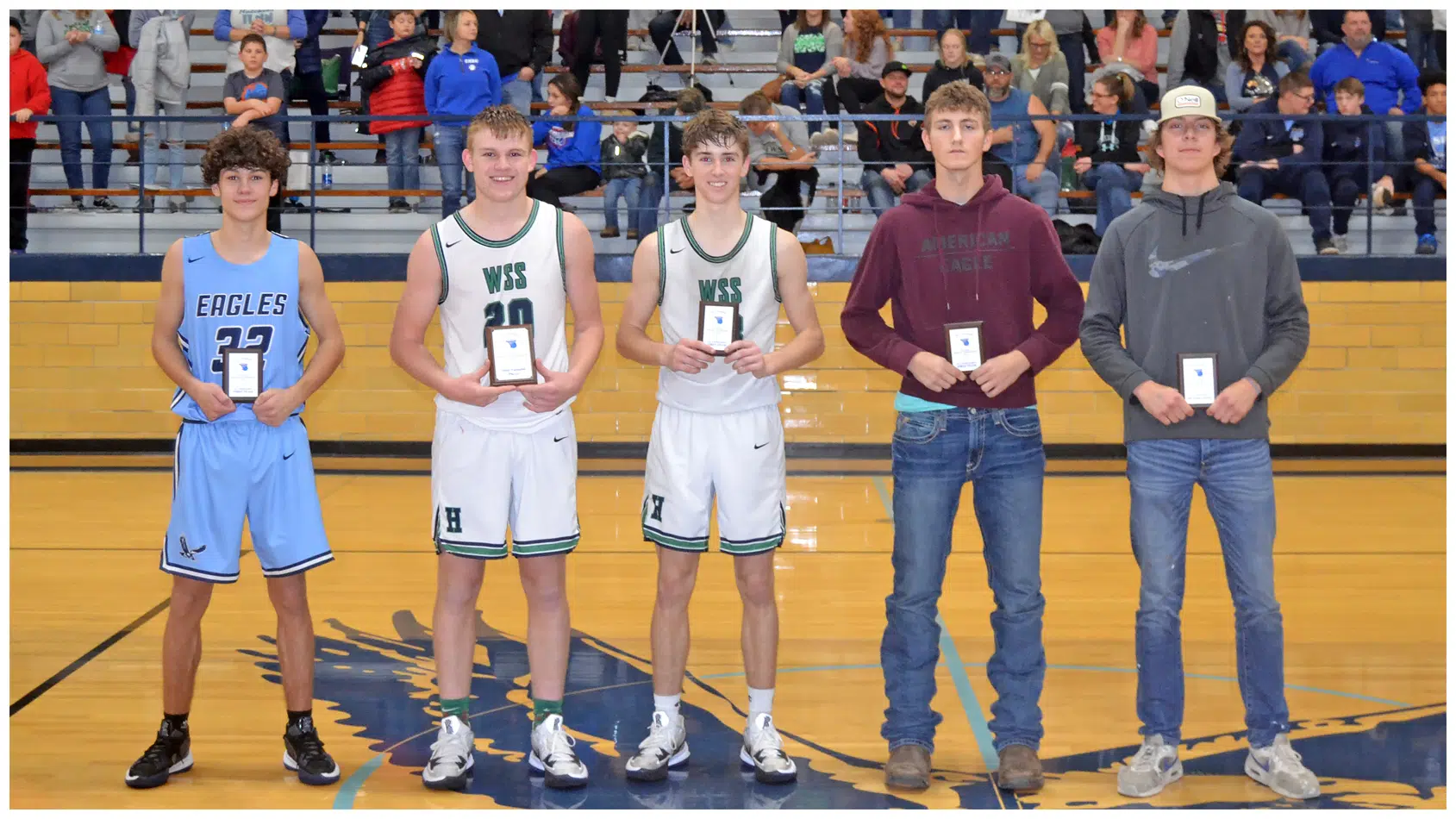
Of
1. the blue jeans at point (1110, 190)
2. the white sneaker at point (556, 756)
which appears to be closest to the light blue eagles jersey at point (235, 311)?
the white sneaker at point (556, 756)

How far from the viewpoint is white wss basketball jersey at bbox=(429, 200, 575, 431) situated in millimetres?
3861

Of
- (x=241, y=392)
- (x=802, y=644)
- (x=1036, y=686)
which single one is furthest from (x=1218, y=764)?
(x=241, y=392)

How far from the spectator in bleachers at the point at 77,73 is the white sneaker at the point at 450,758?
8703mm

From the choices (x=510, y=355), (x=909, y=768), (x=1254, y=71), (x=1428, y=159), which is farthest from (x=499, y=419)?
(x=1428, y=159)

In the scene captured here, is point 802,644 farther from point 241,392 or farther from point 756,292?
point 241,392

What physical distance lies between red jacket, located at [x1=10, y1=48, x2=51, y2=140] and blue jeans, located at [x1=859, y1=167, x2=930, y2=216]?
631 centimetres

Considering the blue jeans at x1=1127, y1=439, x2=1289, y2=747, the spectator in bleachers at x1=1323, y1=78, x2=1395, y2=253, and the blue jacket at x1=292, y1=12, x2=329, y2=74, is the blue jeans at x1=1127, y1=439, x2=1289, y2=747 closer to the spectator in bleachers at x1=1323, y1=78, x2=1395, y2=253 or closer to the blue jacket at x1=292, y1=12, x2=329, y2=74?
the spectator in bleachers at x1=1323, y1=78, x2=1395, y2=253

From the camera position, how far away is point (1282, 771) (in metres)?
3.74

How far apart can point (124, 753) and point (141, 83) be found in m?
8.68

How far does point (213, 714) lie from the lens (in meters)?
4.53

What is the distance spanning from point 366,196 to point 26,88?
8.61 feet

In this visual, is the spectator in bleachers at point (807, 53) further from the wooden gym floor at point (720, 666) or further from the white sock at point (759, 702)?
the white sock at point (759, 702)

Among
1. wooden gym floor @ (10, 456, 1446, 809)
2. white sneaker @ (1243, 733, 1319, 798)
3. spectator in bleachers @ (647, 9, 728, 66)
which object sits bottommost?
wooden gym floor @ (10, 456, 1446, 809)

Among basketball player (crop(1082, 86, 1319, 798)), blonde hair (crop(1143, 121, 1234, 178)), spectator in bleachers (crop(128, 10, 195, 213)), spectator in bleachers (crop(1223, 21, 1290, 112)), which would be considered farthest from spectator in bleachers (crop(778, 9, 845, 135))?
basketball player (crop(1082, 86, 1319, 798))
